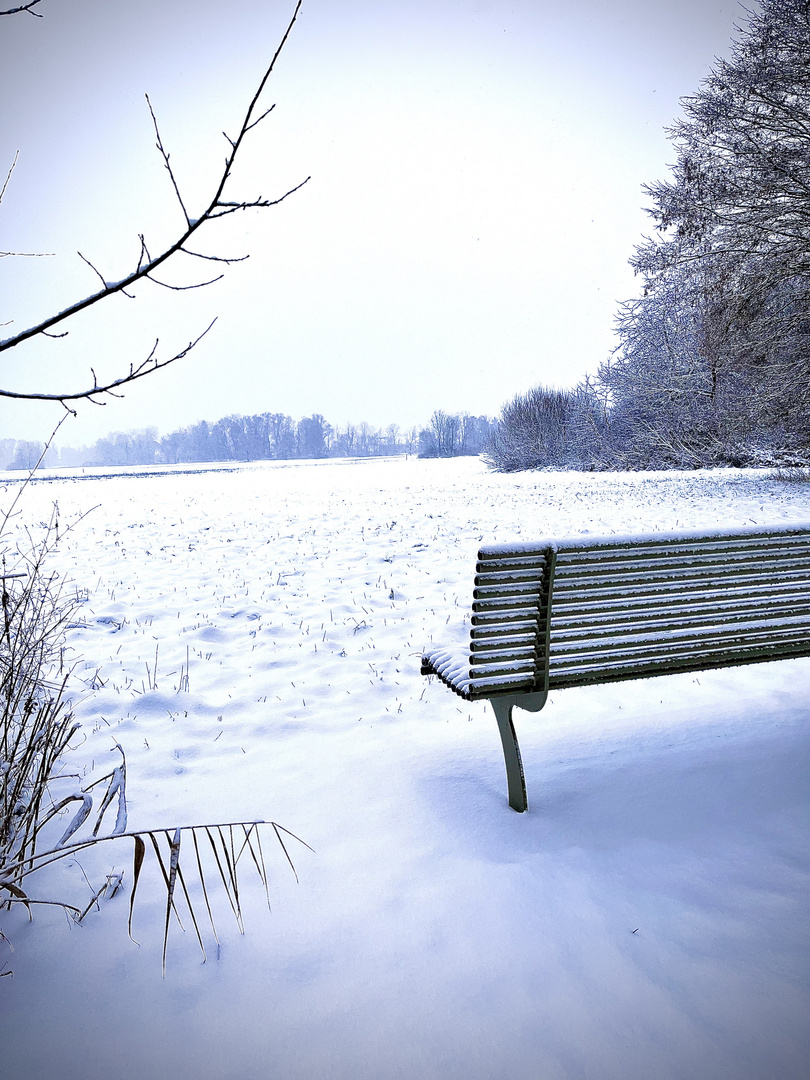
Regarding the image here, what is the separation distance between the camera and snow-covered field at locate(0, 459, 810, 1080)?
1640mm

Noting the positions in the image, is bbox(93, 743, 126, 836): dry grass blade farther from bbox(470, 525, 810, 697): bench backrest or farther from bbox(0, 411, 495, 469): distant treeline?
bbox(0, 411, 495, 469): distant treeline

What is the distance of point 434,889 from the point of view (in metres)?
2.17

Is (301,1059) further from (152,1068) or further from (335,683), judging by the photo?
(335,683)

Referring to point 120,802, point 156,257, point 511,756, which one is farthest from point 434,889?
point 156,257

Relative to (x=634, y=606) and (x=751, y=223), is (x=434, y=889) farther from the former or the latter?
(x=751, y=223)

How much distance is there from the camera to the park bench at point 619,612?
2566 mm

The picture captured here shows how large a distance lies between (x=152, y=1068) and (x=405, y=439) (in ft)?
378

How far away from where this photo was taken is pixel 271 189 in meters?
1.46

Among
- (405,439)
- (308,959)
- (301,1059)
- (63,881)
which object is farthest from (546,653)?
(405,439)

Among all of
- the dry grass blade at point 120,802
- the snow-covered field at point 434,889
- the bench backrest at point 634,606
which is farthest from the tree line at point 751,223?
the dry grass blade at point 120,802

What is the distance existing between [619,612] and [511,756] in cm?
81

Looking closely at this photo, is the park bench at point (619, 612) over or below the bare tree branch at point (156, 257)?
below

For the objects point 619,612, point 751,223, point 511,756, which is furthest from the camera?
point 751,223

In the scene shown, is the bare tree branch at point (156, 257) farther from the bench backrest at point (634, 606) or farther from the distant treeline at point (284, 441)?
the distant treeline at point (284, 441)
